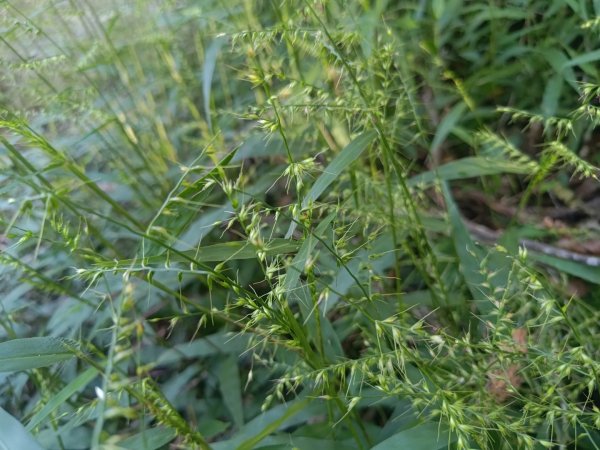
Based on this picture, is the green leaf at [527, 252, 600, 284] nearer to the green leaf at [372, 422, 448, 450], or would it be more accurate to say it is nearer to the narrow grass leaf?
the green leaf at [372, 422, 448, 450]


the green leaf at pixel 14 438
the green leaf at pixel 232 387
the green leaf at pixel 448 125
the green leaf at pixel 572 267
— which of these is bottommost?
the green leaf at pixel 232 387

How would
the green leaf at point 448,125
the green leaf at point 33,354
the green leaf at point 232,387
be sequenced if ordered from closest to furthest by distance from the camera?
1. the green leaf at point 33,354
2. the green leaf at point 232,387
3. the green leaf at point 448,125

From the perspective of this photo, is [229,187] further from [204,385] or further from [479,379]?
[204,385]

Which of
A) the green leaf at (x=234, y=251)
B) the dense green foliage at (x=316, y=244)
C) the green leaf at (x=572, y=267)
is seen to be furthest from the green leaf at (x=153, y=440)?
the green leaf at (x=572, y=267)

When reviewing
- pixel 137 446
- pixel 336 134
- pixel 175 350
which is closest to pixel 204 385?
pixel 175 350

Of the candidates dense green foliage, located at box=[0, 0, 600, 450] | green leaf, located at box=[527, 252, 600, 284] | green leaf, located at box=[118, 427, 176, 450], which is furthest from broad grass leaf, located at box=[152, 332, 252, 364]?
green leaf, located at box=[527, 252, 600, 284]

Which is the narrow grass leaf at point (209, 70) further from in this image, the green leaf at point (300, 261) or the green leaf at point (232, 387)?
the green leaf at point (300, 261)
